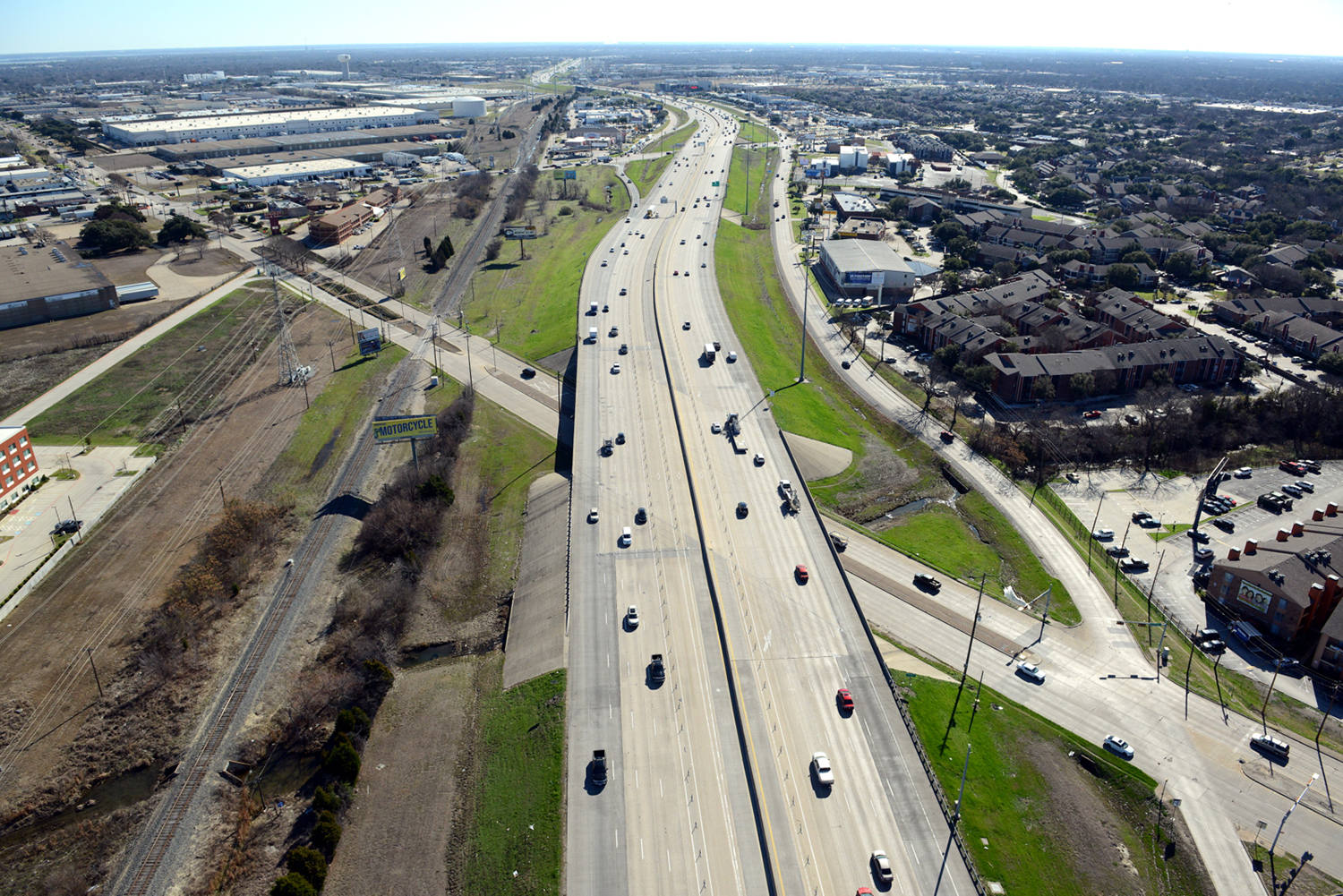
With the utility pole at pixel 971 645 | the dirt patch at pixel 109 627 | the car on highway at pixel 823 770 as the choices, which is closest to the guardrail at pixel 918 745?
the utility pole at pixel 971 645

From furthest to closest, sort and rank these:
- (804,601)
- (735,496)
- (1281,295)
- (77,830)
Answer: (1281,295) → (735,496) → (804,601) → (77,830)

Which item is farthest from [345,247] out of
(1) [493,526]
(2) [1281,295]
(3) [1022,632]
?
(2) [1281,295]

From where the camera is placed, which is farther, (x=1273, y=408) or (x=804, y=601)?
(x=1273, y=408)

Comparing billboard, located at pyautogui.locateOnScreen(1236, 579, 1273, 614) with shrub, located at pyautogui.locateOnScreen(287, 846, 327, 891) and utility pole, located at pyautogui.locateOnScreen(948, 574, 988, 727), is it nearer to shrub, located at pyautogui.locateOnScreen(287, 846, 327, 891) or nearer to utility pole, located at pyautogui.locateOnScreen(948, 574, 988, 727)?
utility pole, located at pyautogui.locateOnScreen(948, 574, 988, 727)

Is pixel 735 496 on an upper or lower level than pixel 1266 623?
upper

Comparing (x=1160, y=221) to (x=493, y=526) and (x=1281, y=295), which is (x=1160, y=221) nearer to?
(x=1281, y=295)

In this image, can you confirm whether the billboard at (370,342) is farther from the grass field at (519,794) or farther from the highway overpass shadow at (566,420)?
the grass field at (519,794)
